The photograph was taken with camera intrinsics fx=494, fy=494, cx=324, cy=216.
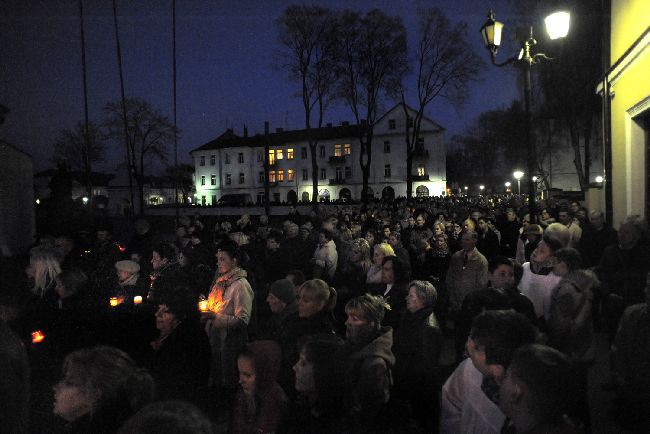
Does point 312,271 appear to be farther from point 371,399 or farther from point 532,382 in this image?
point 532,382

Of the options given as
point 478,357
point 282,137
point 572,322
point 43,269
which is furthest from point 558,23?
point 282,137

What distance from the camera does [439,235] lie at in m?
8.82

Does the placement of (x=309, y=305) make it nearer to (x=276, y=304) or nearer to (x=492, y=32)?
(x=276, y=304)

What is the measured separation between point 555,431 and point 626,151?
11.0m

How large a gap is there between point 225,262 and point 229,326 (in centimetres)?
64

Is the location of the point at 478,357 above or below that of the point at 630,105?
below

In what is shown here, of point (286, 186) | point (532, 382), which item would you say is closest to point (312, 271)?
point (532, 382)

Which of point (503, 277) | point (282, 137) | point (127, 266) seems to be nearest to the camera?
point (503, 277)

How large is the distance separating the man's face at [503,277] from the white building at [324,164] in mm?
54131

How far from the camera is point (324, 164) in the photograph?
226 feet

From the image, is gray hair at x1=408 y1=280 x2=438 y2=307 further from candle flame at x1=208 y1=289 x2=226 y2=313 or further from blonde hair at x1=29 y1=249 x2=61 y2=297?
blonde hair at x1=29 y1=249 x2=61 y2=297

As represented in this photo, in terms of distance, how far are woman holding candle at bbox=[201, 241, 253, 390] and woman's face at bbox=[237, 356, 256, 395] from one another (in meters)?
1.84

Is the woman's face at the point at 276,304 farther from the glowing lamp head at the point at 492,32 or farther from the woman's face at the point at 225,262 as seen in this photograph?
the glowing lamp head at the point at 492,32

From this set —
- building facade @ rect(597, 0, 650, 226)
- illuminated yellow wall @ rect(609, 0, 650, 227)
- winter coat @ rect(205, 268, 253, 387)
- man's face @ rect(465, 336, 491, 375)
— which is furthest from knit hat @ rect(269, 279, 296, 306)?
illuminated yellow wall @ rect(609, 0, 650, 227)
